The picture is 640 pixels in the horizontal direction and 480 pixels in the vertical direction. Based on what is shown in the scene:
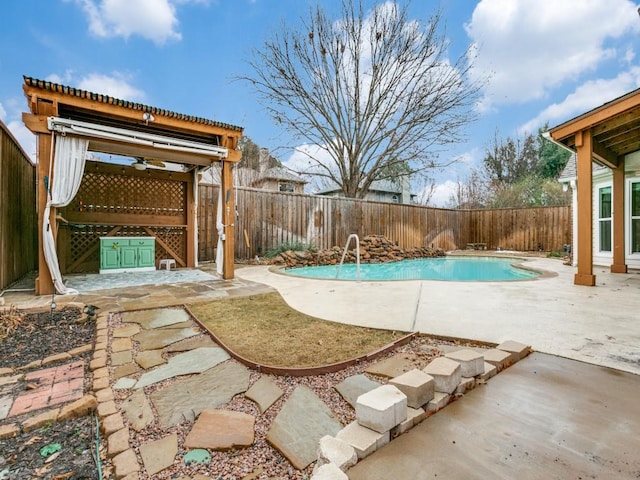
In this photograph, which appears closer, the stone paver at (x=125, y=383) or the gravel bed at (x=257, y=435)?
the gravel bed at (x=257, y=435)

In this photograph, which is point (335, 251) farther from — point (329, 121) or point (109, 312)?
point (329, 121)

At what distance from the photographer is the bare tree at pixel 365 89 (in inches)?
478

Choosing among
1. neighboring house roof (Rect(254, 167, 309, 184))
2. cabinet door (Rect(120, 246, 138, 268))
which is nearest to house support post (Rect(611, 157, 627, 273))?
cabinet door (Rect(120, 246, 138, 268))

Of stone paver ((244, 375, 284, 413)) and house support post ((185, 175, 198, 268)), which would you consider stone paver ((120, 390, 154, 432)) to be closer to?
stone paver ((244, 375, 284, 413))

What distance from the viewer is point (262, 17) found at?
11.5m

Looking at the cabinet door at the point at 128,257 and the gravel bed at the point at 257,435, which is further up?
the cabinet door at the point at 128,257

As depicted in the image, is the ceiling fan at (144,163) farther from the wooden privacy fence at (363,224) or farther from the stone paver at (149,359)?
the stone paver at (149,359)

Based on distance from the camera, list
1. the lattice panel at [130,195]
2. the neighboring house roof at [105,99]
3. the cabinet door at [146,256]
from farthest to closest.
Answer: the cabinet door at [146,256] < the lattice panel at [130,195] < the neighboring house roof at [105,99]

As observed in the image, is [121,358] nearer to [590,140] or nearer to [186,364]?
[186,364]

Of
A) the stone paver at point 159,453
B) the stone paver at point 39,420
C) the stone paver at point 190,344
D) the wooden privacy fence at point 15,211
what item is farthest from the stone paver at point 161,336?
the wooden privacy fence at point 15,211

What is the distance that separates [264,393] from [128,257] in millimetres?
5478

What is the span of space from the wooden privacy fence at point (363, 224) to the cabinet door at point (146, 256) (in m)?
1.23

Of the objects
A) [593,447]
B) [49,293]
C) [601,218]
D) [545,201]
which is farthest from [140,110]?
[545,201]

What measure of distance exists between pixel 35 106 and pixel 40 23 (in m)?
4.52
